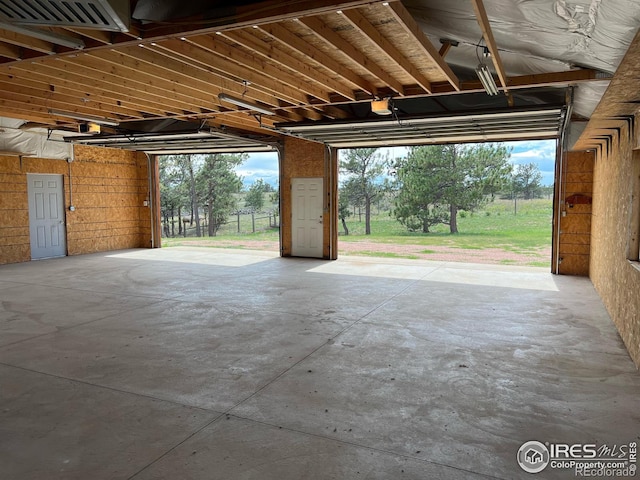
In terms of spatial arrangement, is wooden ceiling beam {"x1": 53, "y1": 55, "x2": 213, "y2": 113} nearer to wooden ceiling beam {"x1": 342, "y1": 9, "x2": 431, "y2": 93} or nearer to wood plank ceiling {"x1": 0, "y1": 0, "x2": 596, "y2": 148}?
wood plank ceiling {"x1": 0, "y1": 0, "x2": 596, "y2": 148}

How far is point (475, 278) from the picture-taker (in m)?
7.79

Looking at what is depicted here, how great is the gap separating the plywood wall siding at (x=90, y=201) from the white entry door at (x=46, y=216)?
0.42 feet

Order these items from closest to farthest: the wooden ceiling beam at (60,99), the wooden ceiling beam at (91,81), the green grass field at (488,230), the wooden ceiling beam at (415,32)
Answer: the wooden ceiling beam at (415,32) → the wooden ceiling beam at (91,81) → the wooden ceiling beam at (60,99) → the green grass field at (488,230)

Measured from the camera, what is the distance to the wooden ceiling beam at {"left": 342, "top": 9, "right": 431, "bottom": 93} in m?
3.49

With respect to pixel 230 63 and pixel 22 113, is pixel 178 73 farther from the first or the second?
pixel 22 113

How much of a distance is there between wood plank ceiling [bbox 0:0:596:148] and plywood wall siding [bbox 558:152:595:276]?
3811 millimetres

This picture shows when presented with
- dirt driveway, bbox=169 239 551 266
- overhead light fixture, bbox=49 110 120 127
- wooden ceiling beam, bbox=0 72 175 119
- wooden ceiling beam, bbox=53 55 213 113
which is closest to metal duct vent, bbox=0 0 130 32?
wooden ceiling beam, bbox=53 55 213 113

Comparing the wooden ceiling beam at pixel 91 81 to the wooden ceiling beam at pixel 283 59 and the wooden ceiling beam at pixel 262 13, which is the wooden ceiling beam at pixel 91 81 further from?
the wooden ceiling beam at pixel 262 13

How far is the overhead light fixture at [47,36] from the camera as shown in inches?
119

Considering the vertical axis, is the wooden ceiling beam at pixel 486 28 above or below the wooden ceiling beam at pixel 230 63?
below

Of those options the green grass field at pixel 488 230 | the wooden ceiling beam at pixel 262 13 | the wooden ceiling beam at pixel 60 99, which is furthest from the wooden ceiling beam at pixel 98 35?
the green grass field at pixel 488 230

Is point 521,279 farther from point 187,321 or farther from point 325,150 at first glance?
point 187,321

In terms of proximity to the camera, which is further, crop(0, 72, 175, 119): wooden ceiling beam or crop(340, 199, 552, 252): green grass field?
crop(340, 199, 552, 252): green grass field

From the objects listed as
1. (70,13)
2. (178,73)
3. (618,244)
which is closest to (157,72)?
(178,73)
